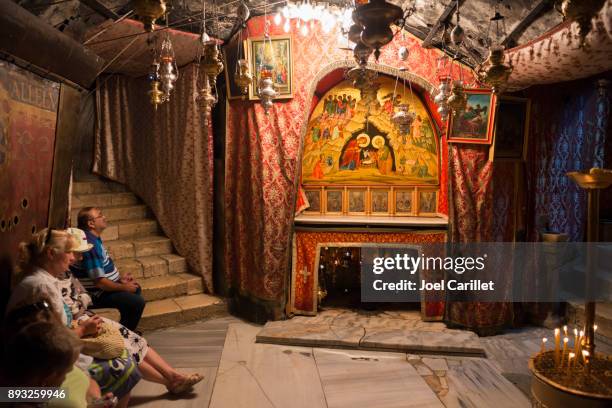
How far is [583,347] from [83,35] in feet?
15.9

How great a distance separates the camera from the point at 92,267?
14.7 ft

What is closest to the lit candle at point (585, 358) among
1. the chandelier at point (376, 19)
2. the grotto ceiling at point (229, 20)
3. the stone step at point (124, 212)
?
the chandelier at point (376, 19)

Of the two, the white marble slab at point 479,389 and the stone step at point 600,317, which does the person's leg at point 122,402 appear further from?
the stone step at point 600,317

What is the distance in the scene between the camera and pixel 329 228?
19.6ft

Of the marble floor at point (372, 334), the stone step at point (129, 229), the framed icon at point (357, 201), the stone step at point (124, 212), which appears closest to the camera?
the marble floor at point (372, 334)

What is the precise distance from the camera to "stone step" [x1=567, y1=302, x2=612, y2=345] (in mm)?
5191

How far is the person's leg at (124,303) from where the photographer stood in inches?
181

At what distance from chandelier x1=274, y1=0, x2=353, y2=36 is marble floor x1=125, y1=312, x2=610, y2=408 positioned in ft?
11.0

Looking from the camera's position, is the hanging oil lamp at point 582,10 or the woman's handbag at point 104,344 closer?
the hanging oil lamp at point 582,10

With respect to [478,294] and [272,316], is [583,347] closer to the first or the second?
[478,294]

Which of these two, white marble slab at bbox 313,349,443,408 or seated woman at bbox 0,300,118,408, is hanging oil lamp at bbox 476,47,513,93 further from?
white marble slab at bbox 313,349,443,408

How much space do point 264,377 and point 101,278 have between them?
6.14 feet

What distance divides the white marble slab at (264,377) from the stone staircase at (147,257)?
835 millimetres

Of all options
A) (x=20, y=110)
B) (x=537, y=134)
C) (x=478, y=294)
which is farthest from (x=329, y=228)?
(x=20, y=110)
